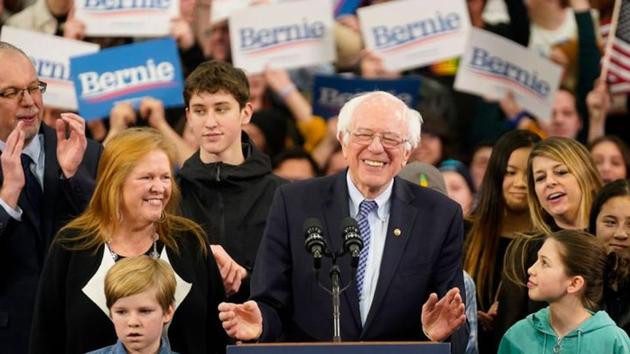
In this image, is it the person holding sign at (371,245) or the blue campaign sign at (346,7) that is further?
the blue campaign sign at (346,7)

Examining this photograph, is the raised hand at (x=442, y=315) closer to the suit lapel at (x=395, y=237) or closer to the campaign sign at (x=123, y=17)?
the suit lapel at (x=395, y=237)

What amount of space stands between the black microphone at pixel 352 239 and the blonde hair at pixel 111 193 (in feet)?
3.34

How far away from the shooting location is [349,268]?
6367 millimetres

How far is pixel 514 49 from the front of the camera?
1058 centimetres

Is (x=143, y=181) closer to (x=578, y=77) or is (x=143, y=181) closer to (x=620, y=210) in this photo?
(x=620, y=210)

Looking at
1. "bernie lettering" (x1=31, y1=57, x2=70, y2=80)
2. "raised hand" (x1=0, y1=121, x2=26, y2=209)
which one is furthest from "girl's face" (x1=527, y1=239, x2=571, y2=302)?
"bernie lettering" (x1=31, y1=57, x2=70, y2=80)

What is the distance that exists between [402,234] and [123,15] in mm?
4145

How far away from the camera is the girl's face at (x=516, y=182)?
8148 mm

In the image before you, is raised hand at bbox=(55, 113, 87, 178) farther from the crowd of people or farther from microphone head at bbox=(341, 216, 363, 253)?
microphone head at bbox=(341, 216, 363, 253)

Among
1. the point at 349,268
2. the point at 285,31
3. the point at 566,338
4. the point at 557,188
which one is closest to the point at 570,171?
the point at 557,188

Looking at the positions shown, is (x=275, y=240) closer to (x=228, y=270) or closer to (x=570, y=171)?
(x=228, y=270)

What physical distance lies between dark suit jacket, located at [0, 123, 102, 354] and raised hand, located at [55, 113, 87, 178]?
6 cm

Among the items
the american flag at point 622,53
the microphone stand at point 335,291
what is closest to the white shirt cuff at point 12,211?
the microphone stand at point 335,291

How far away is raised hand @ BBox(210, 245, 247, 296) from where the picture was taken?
7.09 metres
